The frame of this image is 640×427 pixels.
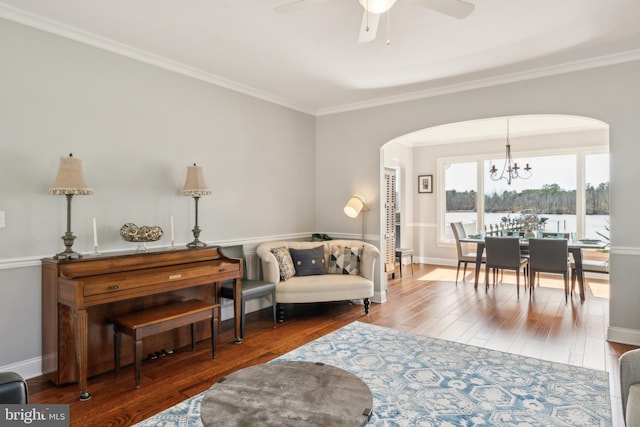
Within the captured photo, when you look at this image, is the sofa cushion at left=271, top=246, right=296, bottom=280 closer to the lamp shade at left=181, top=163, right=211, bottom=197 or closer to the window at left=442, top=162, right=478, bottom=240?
the lamp shade at left=181, top=163, right=211, bottom=197

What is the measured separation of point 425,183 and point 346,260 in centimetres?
431

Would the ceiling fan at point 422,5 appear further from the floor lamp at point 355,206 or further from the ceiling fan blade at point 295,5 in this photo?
the floor lamp at point 355,206

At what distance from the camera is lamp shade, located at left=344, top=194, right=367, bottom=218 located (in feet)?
16.6

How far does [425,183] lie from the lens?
8422mm

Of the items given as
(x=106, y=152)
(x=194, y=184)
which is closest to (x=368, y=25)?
(x=194, y=184)

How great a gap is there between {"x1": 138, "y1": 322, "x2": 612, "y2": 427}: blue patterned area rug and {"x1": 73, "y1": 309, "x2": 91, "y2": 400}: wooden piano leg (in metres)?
0.67

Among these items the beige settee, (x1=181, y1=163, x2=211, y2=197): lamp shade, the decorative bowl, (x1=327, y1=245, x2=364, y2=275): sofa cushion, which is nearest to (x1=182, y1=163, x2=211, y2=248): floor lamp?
(x1=181, y1=163, x2=211, y2=197): lamp shade

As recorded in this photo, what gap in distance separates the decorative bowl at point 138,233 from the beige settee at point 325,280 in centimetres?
132

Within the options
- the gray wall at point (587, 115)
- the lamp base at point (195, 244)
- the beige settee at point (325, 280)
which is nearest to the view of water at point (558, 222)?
the gray wall at point (587, 115)

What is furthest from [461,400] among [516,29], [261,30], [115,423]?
[261,30]

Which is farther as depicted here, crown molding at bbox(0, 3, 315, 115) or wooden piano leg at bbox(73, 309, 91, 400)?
crown molding at bbox(0, 3, 315, 115)

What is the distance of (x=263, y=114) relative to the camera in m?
4.89

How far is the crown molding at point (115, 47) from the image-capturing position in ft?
9.29

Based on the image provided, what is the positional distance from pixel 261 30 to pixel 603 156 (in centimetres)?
650
